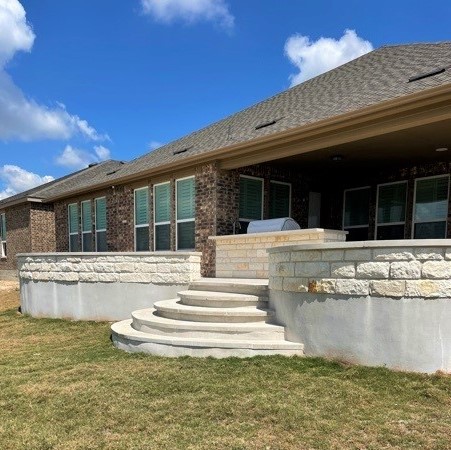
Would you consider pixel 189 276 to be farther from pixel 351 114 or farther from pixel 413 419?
pixel 413 419

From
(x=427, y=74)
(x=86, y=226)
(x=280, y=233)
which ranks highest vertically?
(x=427, y=74)

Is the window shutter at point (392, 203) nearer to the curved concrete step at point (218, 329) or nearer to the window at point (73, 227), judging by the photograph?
the curved concrete step at point (218, 329)

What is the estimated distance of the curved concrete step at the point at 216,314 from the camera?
505 cm

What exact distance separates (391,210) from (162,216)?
624 centimetres

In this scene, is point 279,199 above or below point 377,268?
above

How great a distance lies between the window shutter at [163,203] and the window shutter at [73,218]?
5.58m

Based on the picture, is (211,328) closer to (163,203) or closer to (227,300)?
(227,300)

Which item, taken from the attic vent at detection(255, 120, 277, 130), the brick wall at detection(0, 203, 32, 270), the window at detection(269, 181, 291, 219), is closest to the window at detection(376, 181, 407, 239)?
the window at detection(269, 181, 291, 219)

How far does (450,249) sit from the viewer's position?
3.73m

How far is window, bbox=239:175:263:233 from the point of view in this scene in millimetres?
9203

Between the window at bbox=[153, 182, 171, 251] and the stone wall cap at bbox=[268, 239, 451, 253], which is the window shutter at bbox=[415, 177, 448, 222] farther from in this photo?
the window at bbox=[153, 182, 171, 251]

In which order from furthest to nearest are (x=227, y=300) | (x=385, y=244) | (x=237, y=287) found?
(x=237, y=287) → (x=227, y=300) → (x=385, y=244)

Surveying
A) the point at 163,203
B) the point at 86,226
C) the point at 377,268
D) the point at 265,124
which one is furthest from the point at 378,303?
the point at 86,226

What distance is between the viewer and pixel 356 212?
10594 mm
